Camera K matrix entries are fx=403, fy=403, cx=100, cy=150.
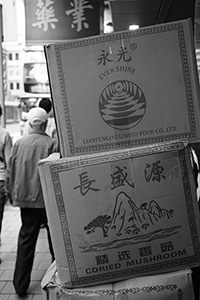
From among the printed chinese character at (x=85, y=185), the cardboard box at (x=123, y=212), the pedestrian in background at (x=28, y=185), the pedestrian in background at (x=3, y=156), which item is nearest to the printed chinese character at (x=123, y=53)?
the cardboard box at (x=123, y=212)

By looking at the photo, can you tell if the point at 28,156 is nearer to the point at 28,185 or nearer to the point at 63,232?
the point at 28,185

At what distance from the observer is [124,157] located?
6.26 feet

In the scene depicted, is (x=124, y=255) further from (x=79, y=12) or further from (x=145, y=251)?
(x=79, y=12)

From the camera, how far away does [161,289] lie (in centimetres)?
194

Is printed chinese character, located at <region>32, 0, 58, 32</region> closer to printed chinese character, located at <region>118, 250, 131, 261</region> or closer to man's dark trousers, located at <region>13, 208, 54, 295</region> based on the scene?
man's dark trousers, located at <region>13, 208, 54, 295</region>

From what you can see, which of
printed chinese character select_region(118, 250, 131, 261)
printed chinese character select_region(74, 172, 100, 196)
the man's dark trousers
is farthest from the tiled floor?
printed chinese character select_region(74, 172, 100, 196)

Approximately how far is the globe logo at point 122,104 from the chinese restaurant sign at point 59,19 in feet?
11.9

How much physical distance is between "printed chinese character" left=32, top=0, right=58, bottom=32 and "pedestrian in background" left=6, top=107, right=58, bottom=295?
1.81 meters

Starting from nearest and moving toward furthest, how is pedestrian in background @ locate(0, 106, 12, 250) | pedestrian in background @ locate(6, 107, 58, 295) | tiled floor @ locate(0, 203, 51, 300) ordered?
pedestrian in background @ locate(6, 107, 58, 295) → tiled floor @ locate(0, 203, 51, 300) → pedestrian in background @ locate(0, 106, 12, 250)

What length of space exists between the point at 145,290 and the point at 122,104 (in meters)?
0.90

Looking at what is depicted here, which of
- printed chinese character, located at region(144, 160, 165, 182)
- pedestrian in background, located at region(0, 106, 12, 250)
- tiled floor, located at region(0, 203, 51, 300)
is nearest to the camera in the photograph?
printed chinese character, located at region(144, 160, 165, 182)

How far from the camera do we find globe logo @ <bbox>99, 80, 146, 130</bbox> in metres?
1.96

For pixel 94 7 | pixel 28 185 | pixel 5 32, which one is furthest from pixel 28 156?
pixel 94 7


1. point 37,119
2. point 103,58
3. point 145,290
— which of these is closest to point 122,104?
point 103,58
